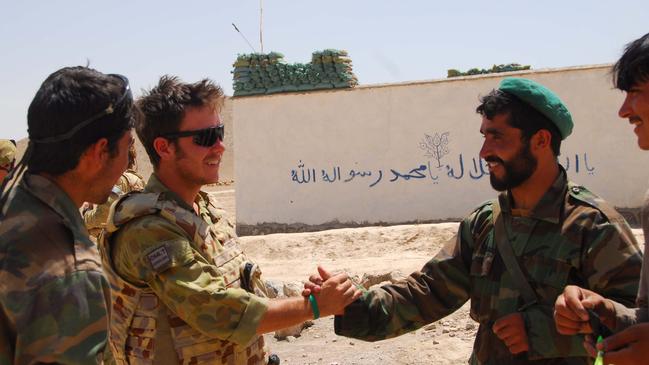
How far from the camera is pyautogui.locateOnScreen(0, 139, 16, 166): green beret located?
18.8 feet

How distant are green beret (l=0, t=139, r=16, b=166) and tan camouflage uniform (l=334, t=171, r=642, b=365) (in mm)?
3571

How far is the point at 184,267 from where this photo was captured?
283 centimetres

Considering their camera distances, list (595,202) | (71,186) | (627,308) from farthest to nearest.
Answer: (595,202) < (627,308) < (71,186)

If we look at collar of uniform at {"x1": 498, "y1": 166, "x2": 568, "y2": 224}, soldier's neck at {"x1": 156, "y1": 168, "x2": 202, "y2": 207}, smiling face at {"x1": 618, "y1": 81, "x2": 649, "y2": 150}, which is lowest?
collar of uniform at {"x1": 498, "y1": 166, "x2": 568, "y2": 224}

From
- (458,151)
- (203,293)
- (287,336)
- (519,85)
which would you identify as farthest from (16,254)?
(458,151)

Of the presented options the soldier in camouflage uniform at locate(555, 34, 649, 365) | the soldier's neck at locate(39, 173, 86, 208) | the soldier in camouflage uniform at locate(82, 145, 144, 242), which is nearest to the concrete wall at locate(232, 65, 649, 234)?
the soldier in camouflage uniform at locate(82, 145, 144, 242)

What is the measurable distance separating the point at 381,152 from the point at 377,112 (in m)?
0.96

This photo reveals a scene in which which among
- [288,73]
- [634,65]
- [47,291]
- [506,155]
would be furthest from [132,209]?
[288,73]

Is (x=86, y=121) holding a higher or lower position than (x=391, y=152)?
higher

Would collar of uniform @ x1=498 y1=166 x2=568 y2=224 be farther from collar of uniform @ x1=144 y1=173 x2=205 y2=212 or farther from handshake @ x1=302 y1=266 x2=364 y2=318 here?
collar of uniform @ x1=144 y1=173 x2=205 y2=212

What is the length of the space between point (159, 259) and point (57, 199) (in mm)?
841

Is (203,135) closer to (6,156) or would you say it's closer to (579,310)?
(579,310)

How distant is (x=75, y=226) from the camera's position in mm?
1998

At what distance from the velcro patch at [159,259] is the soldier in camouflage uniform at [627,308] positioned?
1.38m
